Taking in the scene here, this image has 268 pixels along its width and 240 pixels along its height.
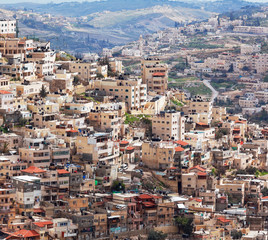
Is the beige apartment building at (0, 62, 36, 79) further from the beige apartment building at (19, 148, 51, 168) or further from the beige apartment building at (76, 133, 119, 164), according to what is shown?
the beige apartment building at (19, 148, 51, 168)

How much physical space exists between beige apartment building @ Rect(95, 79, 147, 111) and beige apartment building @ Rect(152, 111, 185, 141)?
2840mm

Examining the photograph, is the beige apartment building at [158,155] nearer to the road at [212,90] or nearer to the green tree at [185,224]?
the green tree at [185,224]

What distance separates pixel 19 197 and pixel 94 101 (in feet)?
43.0

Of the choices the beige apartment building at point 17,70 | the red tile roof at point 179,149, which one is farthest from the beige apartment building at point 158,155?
the beige apartment building at point 17,70

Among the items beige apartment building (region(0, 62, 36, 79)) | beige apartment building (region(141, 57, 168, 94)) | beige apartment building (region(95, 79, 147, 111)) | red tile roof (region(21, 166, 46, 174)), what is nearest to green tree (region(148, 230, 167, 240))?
red tile roof (region(21, 166, 46, 174))

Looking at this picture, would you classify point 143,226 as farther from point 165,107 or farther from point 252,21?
point 252,21

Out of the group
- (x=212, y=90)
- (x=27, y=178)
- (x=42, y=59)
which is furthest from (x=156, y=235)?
(x=212, y=90)

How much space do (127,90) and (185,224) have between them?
13.4 meters

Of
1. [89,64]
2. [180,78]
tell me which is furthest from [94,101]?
[180,78]

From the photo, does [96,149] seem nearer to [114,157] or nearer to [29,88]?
[114,157]

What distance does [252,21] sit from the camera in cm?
13188

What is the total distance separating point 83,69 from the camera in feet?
164

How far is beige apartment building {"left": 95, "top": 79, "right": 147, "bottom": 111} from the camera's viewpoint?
1860 inches

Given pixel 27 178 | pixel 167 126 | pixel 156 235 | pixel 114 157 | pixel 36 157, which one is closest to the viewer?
pixel 156 235
